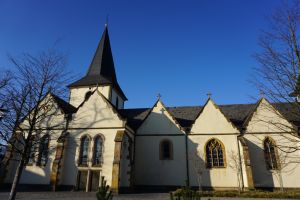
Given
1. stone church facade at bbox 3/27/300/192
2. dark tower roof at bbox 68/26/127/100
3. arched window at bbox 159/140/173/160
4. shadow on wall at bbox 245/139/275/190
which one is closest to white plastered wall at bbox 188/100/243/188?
stone church facade at bbox 3/27/300/192

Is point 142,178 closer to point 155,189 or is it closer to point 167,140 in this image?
point 155,189

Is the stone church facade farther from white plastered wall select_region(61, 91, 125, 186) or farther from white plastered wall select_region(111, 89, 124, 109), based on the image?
white plastered wall select_region(111, 89, 124, 109)

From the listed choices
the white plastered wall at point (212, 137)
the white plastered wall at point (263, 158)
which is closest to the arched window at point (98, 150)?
the white plastered wall at point (212, 137)

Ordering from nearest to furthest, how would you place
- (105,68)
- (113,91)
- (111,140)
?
(111,140)
(113,91)
(105,68)

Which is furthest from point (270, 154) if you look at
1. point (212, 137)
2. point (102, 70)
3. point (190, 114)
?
point (102, 70)

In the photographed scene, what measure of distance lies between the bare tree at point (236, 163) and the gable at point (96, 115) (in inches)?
478

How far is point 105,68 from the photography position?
35.4 m

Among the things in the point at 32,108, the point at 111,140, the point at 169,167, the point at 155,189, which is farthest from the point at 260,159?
the point at 32,108

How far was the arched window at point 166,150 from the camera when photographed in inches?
1025

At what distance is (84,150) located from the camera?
957 inches

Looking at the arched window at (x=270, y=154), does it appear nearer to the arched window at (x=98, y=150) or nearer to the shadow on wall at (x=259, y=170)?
the shadow on wall at (x=259, y=170)

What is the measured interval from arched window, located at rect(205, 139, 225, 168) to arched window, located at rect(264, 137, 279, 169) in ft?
14.8

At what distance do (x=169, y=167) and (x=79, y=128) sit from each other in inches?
421

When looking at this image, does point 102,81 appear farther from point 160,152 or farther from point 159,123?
point 160,152
